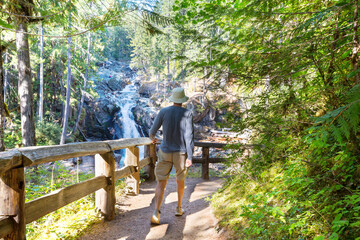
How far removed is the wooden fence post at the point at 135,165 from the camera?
5.46m

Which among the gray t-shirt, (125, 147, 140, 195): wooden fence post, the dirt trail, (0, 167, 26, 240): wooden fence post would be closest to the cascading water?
(125, 147, 140, 195): wooden fence post

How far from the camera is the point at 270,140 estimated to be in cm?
373

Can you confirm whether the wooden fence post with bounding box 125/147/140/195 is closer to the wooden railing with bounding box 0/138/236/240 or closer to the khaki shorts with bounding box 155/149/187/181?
the wooden railing with bounding box 0/138/236/240

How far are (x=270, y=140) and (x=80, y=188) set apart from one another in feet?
9.84

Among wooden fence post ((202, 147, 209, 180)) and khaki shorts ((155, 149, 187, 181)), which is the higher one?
khaki shorts ((155, 149, 187, 181))

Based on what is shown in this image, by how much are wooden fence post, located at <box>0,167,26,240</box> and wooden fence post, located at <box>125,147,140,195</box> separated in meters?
3.09

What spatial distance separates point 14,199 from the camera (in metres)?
2.26

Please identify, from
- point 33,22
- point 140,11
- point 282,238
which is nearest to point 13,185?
point 282,238

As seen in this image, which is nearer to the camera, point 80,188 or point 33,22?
point 80,188

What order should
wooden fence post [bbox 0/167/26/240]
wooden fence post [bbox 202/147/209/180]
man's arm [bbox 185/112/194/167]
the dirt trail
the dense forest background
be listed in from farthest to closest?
1. wooden fence post [bbox 202/147/209/180]
2. man's arm [bbox 185/112/194/167]
3. the dirt trail
4. wooden fence post [bbox 0/167/26/240]
5. the dense forest background

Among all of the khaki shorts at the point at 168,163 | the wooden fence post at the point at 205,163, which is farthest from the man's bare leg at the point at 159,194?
the wooden fence post at the point at 205,163

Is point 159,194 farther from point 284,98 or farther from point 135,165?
point 284,98

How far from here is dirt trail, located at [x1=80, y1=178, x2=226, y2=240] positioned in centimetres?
352

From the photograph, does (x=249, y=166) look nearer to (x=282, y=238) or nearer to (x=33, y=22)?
(x=282, y=238)
